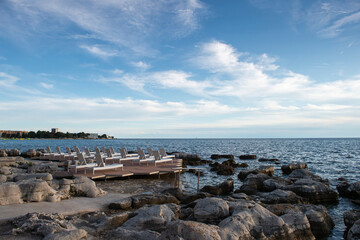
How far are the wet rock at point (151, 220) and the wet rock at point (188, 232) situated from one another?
1.05 metres

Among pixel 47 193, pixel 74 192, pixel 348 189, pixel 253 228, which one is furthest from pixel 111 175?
pixel 348 189

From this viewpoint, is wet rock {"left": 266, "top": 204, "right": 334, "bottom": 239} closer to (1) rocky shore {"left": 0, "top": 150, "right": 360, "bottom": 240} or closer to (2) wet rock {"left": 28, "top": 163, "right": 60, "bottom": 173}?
(1) rocky shore {"left": 0, "top": 150, "right": 360, "bottom": 240}

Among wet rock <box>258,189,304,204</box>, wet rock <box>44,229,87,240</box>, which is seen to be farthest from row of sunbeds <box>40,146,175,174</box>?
wet rock <box>44,229,87,240</box>

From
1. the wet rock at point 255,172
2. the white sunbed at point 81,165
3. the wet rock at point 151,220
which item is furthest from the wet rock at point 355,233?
the white sunbed at point 81,165

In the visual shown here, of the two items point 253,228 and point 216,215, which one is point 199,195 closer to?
point 216,215

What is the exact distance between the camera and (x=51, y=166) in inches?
611

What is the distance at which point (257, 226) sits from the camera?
590 centimetres

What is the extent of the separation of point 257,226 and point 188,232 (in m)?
1.94

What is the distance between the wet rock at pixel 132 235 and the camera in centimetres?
496

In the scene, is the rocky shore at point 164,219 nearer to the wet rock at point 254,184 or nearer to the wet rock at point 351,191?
the wet rock at point 254,184

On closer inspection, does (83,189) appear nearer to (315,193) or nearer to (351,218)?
(351,218)

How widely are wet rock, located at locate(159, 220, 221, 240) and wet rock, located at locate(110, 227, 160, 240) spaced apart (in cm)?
22

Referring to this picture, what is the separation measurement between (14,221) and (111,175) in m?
7.63

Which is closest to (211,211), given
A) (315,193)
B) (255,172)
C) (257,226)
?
(257,226)
